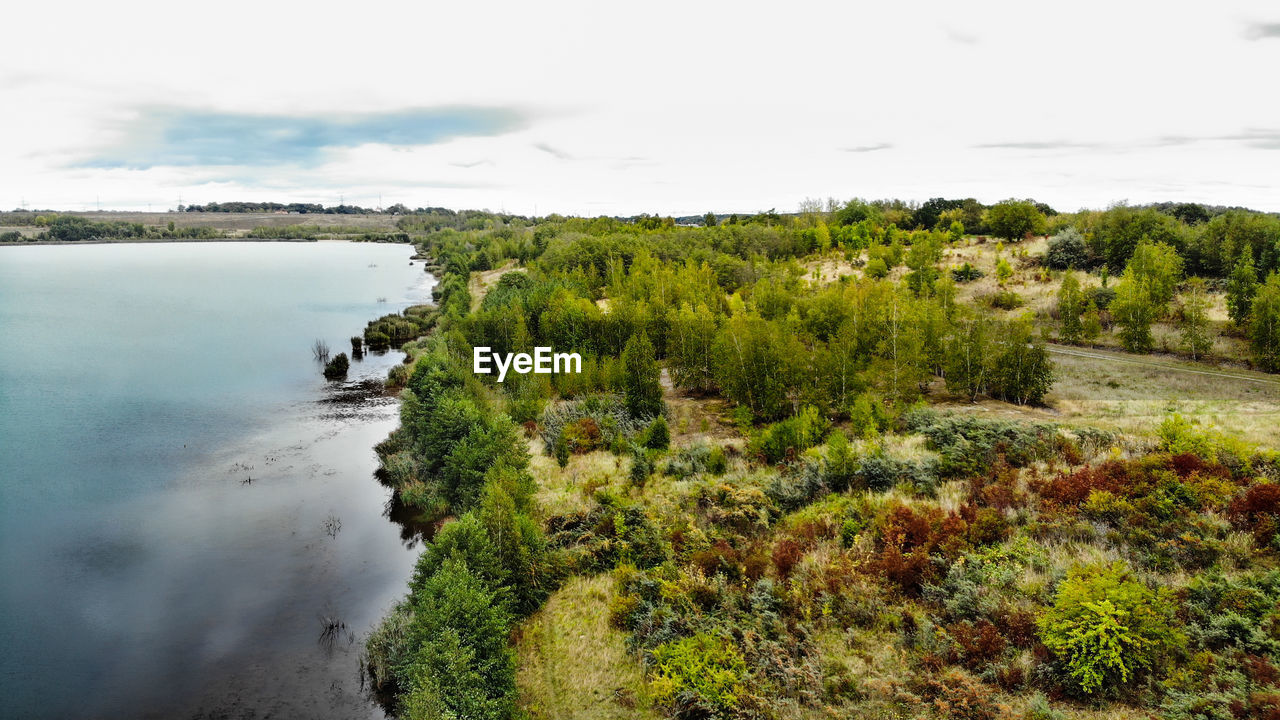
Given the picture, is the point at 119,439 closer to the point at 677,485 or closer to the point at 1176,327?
the point at 677,485

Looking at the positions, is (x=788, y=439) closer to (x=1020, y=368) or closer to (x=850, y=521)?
(x=850, y=521)

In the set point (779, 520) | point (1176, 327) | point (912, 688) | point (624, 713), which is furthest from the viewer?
point (1176, 327)

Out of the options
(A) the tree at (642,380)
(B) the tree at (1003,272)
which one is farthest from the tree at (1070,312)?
(A) the tree at (642,380)

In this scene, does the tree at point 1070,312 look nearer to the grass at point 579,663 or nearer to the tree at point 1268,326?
the tree at point 1268,326

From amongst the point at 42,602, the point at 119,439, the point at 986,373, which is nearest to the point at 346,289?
the point at 119,439

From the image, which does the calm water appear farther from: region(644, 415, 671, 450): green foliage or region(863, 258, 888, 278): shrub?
region(863, 258, 888, 278): shrub

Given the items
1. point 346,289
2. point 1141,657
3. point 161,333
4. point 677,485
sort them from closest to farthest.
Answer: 1. point 1141,657
2. point 677,485
3. point 161,333
4. point 346,289
